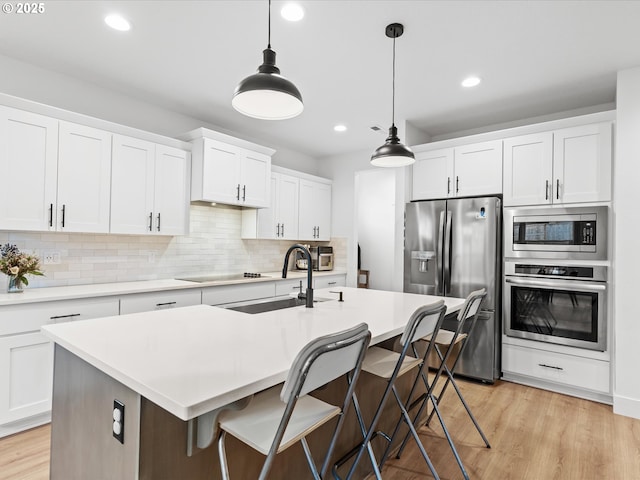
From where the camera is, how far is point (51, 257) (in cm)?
295

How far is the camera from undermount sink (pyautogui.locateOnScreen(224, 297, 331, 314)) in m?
2.25

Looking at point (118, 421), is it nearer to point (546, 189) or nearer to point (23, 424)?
point (23, 424)

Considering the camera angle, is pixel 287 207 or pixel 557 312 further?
pixel 287 207

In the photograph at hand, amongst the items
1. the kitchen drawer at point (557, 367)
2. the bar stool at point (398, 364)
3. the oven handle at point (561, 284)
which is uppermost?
the oven handle at point (561, 284)

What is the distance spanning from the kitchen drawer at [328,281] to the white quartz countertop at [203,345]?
8.26ft

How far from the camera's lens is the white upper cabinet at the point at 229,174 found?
363 centimetres

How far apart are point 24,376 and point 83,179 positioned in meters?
1.49

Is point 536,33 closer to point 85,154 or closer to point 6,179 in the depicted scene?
point 85,154

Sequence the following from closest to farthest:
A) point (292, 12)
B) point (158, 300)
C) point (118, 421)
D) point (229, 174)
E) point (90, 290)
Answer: point (118, 421) → point (292, 12) → point (90, 290) → point (158, 300) → point (229, 174)

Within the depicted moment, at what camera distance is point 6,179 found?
2502mm

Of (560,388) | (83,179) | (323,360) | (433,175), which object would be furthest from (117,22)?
(560,388)

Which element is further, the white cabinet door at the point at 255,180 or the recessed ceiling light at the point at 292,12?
the white cabinet door at the point at 255,180

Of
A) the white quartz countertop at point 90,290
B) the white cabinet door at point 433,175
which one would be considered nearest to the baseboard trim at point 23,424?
the white quartz countertop at point 90,290

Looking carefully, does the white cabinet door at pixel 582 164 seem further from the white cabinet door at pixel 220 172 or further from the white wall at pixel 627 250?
the white cabinet door at pixel 220 172
